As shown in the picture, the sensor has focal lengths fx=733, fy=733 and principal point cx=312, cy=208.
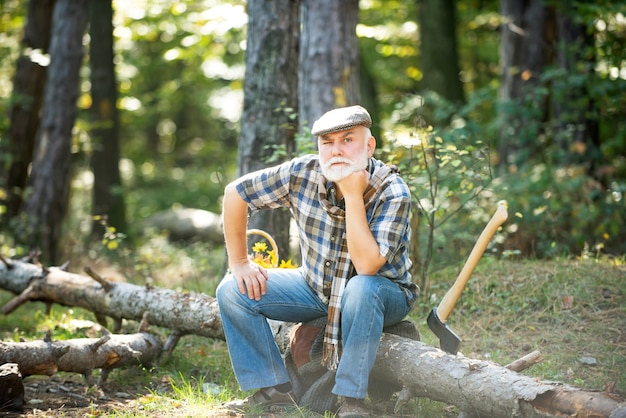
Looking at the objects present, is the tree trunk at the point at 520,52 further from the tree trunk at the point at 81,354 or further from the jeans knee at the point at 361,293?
the jeans knee at the point at 361,293

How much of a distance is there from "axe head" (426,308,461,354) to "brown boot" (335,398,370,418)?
2.14 feet

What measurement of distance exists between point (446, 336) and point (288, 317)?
2.90 ft

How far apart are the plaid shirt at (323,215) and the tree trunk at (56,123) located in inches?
258

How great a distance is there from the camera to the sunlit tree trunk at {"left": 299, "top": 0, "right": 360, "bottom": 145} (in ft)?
21.7

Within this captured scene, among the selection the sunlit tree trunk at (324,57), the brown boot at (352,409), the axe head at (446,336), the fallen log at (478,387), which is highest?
the sunlit tree trunk at (324,57)

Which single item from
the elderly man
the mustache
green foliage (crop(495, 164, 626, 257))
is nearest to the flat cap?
the elderly man

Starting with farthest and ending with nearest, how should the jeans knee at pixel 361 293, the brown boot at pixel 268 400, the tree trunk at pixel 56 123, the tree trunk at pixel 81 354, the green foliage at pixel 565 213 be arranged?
the tree trunk at pixel 56 123 < the green foliage at pixel 565 213 < the tree trunk at pixel 81 354 < the brown boot at pixel 268 400 < the jeans knee at pixel 361 293

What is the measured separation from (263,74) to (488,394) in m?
3.70

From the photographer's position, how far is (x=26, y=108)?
1052cm

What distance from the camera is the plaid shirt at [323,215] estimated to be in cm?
371

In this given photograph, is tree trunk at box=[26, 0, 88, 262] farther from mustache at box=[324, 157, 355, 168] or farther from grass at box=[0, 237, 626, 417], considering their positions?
mustache at box=[324, 157, 355, 168]

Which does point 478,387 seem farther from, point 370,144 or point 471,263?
point 370,144

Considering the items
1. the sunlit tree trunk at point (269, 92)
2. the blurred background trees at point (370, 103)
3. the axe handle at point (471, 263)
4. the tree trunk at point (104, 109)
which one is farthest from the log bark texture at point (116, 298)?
the tree trunk at point (104, 109)

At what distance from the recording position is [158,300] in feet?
17.6
